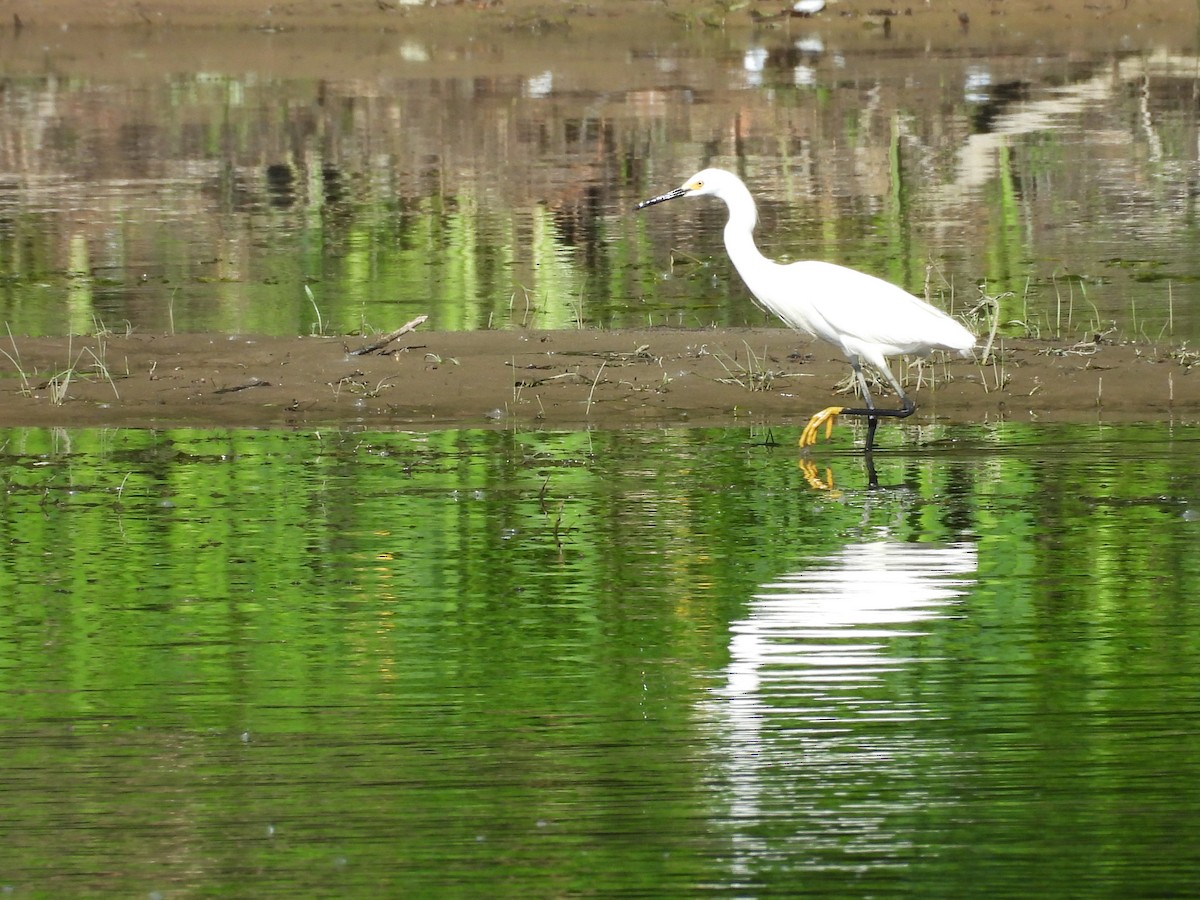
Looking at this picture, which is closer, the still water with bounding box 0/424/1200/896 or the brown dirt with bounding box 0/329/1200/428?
the still water with bounding box 0/424/1200/896

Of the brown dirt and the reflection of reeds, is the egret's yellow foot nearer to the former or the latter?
the brown dirt

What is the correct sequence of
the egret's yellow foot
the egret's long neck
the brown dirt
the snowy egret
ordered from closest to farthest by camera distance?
1. the egret's yellow foot
2. the snowy egret
3. the egret's long neck
4. the brown dirt

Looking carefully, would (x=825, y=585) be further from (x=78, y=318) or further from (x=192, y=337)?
(x=78, y=318)

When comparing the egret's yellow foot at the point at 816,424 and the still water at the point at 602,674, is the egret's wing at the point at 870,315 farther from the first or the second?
the still water at the point at 602,674

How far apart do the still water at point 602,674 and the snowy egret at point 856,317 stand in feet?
1.80

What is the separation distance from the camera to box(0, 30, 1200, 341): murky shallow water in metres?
15.1

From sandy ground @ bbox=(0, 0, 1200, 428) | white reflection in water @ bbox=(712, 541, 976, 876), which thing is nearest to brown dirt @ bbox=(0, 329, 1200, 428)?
sandy ground @ bbox=(0, 0, 1200, 428)

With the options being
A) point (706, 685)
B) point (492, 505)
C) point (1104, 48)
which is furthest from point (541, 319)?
point (1104, 48)

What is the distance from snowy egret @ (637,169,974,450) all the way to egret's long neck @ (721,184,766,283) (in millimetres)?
11

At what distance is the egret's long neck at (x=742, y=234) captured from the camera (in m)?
11.5

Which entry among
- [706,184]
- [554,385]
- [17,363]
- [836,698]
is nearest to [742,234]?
[706,184]

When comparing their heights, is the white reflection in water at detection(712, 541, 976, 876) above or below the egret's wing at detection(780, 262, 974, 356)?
below

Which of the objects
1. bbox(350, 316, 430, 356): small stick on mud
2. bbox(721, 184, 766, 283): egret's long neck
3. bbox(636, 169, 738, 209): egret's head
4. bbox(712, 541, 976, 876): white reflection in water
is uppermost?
bbox(636, 169, 738, 209): egret's head

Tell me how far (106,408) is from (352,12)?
21199mm
